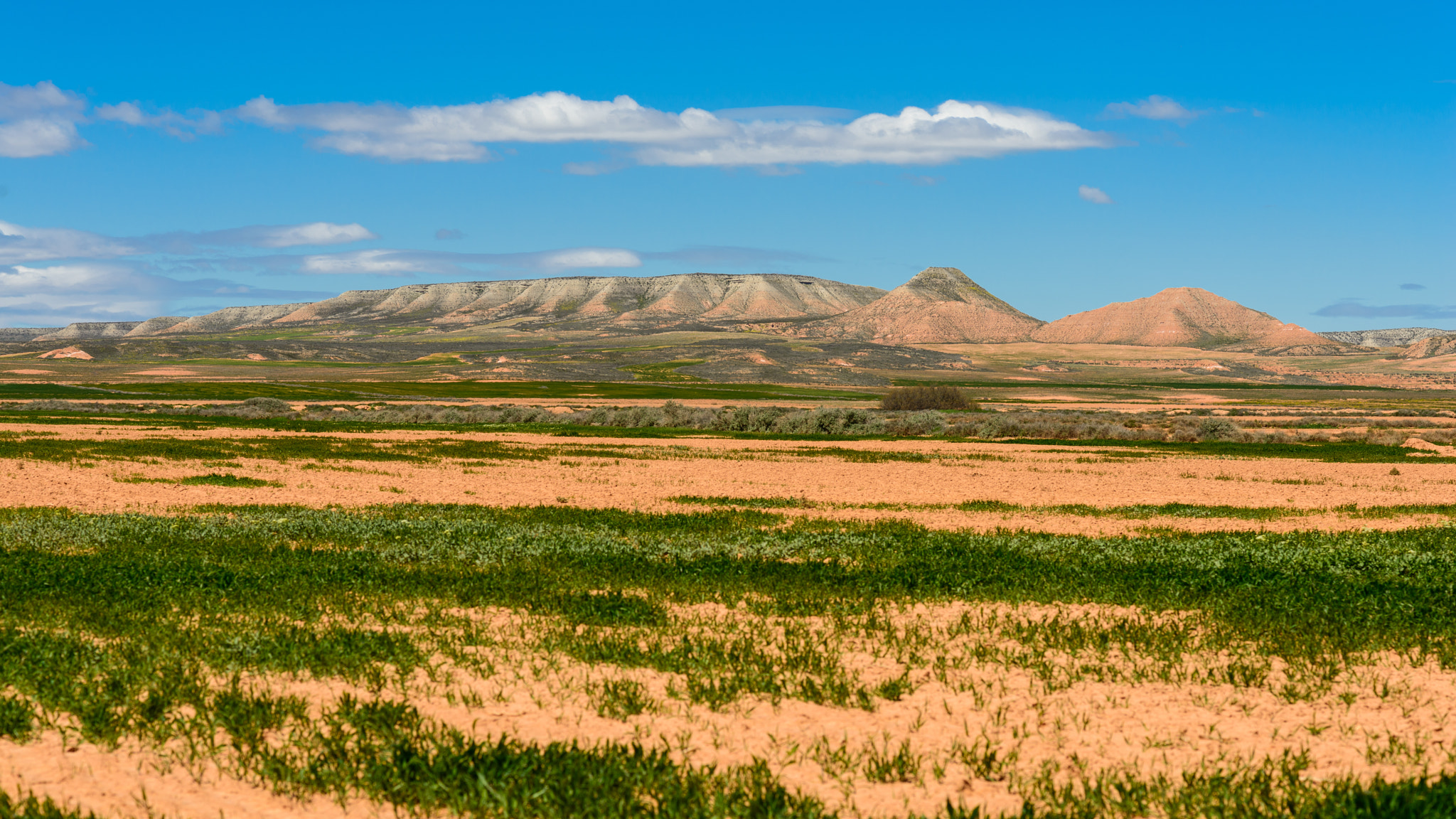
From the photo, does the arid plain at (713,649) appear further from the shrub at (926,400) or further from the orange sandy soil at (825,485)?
the shrub at (926,400)

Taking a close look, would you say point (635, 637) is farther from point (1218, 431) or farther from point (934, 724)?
point (1218, 431)

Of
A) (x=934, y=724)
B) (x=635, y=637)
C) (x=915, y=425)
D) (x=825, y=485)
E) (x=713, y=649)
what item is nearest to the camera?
(x=934, y=724)

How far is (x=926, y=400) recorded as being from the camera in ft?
317

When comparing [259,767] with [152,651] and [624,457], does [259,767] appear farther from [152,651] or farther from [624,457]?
[624,457]

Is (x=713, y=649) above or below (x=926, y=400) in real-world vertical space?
below

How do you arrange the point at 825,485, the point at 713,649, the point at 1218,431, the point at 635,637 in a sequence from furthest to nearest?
the point at 1218,431 < the point at 825,485 < the point at 635,637 < the point at 713,649

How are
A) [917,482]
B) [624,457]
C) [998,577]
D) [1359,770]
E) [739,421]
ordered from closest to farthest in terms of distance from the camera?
1. [1359,770]
2. [998,577]
3. [917,482]
4. [624,457]
5. [739,421]

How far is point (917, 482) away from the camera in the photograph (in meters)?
34.8

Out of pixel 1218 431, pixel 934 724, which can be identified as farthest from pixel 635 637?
pixel 1218 431

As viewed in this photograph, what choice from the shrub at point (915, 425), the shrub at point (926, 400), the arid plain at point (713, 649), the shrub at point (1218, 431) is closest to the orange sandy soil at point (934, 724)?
the arid plain at point (713, 649)

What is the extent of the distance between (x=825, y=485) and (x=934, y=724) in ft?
82.2

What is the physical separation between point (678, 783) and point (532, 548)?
11.0m

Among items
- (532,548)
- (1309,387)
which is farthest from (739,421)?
(1309,387)

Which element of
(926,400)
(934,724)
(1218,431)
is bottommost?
(1218,431)
